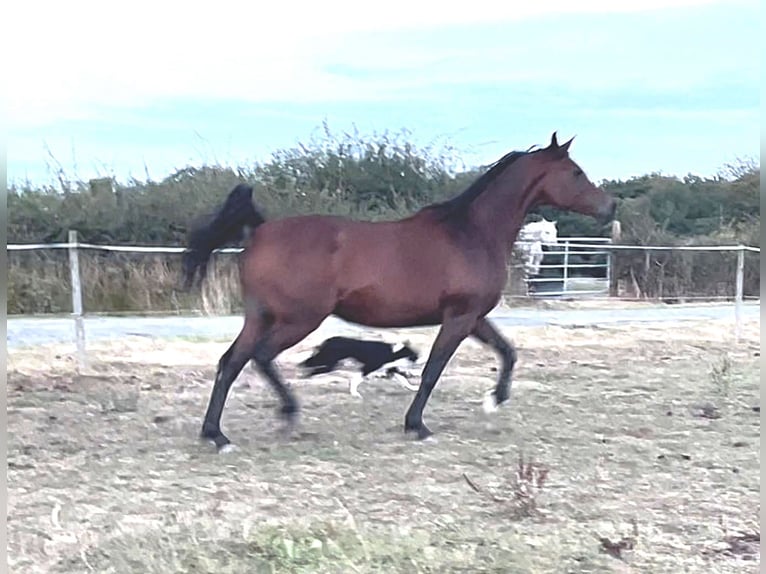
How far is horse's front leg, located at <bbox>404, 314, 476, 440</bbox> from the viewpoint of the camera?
5629mm

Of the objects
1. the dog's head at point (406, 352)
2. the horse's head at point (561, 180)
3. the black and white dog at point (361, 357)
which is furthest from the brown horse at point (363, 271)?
the dog's head at point (406, 352)

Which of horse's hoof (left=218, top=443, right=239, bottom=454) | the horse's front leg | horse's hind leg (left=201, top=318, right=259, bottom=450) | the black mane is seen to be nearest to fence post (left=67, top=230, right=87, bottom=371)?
horse's hind leg (left=201, top=318, right=259, bottom=450)

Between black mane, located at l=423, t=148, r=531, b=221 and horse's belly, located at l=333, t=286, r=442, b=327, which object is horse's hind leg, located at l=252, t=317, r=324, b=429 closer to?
horse's belly, located at l=333, t=286, r=442, b=327

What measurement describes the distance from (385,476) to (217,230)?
171cm

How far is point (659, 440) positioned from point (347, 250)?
2004 millimetres

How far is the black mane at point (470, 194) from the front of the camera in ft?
19.0

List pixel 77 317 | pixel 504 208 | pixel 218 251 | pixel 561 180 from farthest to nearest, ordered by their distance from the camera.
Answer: pixel 77 317
pixel 218 251
pixel 561 180
pixel 504 208

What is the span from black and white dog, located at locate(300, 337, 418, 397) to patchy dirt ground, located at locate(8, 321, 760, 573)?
219mm

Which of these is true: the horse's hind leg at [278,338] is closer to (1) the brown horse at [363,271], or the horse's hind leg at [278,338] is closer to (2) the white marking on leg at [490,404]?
(1) the brown horse at [363,271]

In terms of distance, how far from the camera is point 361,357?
22.4 ft

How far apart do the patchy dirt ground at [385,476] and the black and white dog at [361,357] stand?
22cm

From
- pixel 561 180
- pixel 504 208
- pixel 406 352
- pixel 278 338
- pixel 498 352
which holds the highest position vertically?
pixel 561 180

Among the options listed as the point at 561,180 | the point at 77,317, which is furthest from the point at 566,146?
the point at 77,317

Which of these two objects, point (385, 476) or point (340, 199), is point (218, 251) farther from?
point (340, 199)
